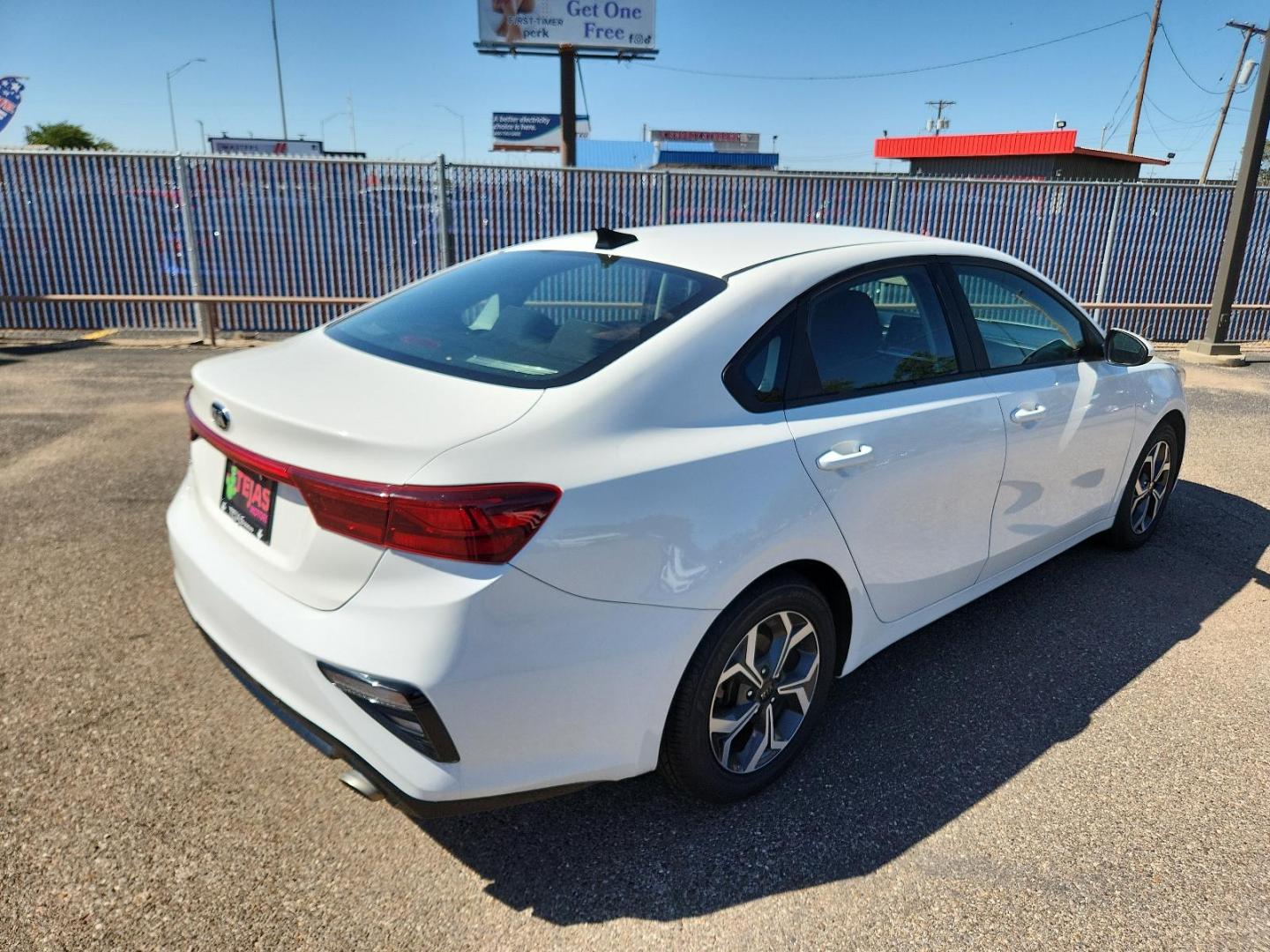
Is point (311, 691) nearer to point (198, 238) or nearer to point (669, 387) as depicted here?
point (669, 387)

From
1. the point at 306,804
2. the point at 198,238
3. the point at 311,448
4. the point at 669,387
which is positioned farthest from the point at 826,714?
the point at 198,238

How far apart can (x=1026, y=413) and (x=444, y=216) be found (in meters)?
10.7

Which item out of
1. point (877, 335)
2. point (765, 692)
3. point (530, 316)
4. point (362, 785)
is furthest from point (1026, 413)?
point (362, 785)

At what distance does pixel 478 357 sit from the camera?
2.52m

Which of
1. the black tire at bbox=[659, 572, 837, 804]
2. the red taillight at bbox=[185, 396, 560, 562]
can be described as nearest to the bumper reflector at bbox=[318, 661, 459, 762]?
the red taillight at bbox=[185, 396, 560, 562]

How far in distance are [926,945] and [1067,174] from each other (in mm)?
35726

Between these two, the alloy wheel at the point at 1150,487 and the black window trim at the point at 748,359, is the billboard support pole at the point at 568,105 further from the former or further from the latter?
the black window trim at the point at 748,359

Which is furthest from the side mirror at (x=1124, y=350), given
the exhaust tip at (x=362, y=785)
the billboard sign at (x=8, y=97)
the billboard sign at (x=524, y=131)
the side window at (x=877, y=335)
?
the billboard sign at (x=524, y=131)

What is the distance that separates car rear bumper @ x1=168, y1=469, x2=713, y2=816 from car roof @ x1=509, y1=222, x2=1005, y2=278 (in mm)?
1210

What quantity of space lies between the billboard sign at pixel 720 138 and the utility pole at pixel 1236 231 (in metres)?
60.9

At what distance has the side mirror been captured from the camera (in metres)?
4.00

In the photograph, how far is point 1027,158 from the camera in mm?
32938

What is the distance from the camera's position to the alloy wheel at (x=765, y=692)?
2.52 metres

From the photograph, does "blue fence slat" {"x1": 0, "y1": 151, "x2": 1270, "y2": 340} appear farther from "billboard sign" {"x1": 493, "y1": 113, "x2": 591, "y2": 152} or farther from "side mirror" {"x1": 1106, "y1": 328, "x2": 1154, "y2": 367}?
"billboard sign" {"x1": 493, "y1": 113, "x2": 591, "y2": 152}
